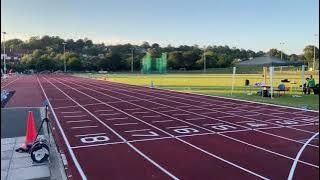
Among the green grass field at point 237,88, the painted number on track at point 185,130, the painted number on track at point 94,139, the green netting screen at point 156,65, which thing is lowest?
the painted number on track at point 94,139

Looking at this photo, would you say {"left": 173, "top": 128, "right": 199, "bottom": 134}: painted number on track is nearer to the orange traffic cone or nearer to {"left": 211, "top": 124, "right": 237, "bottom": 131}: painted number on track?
{"left": 211, "top": 124, "right": 237, "bottom": 131}: painted number on track

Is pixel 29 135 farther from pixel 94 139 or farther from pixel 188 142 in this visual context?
pixel 188 142

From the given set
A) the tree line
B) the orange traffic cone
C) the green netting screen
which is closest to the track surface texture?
the orange traffic cone

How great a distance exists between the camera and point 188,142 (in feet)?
33.4

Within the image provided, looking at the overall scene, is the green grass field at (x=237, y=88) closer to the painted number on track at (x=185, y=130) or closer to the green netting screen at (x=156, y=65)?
the painted number on track at (x=185, y=130)

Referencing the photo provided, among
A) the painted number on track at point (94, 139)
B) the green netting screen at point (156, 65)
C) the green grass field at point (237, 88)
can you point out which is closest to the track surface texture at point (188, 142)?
the painted number on track at point (94, 139)

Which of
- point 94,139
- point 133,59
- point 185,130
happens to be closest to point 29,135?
point 94,139

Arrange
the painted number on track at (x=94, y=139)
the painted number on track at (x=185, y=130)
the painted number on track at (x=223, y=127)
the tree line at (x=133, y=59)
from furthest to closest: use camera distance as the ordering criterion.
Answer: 1. the tree line at (x=133, y=59)
2. the painted number on track at (x=223, y=127)
3. the painted number on track at (x=185, y=130)
4. the painted number on track at (x=94, y=139)

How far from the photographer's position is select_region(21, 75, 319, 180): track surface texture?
7441 mm

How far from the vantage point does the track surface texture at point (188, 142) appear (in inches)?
293

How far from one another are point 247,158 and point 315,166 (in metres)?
1.35

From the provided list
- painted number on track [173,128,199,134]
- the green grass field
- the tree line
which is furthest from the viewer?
the tree line

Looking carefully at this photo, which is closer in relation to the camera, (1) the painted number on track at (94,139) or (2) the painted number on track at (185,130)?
(1) the painted number on track at (94,139)

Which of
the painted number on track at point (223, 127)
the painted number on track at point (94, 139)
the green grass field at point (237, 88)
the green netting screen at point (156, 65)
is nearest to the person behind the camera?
the painted number on track at point (94, 139)
